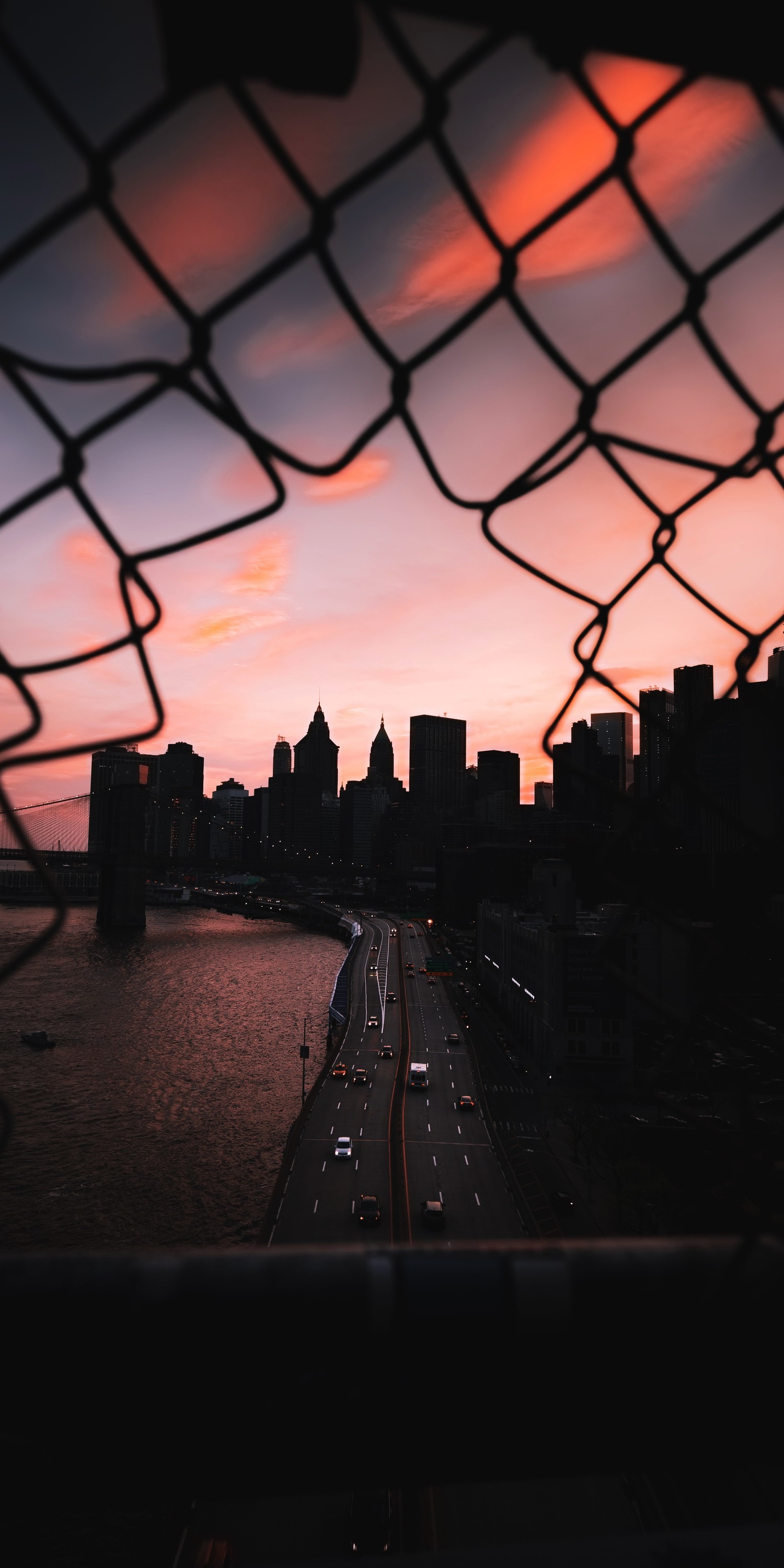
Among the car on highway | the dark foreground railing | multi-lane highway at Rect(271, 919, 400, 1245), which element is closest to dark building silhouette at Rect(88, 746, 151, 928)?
multi-lane highway at Rect(271, 919, 400, 1245)

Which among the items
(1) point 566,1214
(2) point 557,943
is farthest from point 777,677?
(2) point 557,943

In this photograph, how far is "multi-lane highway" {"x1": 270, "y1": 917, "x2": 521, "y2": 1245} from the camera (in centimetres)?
1176

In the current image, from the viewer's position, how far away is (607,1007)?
1953cm

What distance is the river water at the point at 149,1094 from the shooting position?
43.2 ft

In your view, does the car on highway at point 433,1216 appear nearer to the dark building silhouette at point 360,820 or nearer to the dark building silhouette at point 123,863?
the dark building silhouette at point 123,863

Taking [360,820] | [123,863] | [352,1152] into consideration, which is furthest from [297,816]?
[352,1152]

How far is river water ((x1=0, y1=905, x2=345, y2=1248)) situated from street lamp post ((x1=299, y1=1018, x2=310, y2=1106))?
251 millimetres

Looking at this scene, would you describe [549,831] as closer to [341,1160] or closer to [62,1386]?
[341,1160]

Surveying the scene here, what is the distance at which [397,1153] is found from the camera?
1447cm

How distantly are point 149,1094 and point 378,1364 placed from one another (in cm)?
2112

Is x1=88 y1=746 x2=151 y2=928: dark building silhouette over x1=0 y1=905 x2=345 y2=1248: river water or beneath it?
over

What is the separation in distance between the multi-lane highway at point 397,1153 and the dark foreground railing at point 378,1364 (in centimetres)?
880

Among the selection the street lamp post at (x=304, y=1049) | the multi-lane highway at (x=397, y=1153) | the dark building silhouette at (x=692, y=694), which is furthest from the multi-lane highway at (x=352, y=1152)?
the dark building silhouette at (x=692, y=694)

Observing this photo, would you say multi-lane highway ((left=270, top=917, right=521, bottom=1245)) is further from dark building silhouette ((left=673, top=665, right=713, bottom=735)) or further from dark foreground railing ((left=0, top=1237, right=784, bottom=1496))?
dark foreground railing ((left=0, top=1237, right=784, bottom=1496))
